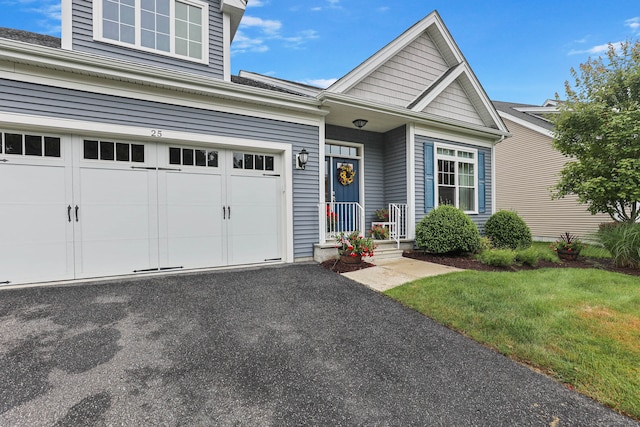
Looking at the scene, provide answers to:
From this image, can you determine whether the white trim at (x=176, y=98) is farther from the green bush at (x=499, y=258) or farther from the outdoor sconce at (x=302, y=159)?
the green bush at (x=499, y=258)

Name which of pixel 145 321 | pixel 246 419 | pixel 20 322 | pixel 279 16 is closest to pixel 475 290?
pixel 246 419

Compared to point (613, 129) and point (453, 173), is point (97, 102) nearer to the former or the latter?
point (453, 173)

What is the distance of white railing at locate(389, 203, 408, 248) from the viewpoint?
655cm

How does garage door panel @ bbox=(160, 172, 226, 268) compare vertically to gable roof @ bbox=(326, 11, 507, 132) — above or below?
below

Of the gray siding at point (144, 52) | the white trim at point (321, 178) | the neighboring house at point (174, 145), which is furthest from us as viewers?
the white trim at point (321, 178)

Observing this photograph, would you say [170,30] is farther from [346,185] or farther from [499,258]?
[499,258]

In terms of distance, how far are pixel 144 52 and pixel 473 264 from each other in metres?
7.16

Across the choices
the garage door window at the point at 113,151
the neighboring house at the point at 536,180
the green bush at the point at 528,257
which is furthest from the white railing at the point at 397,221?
the neighboring house at the point at 536,180

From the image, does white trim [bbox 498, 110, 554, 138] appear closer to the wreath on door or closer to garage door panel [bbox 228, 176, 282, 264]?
the wreath on door

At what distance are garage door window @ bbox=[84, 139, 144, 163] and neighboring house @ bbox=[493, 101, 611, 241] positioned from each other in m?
11.6

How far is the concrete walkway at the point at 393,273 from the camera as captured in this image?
4.28 m

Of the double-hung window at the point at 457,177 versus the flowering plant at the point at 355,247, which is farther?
the double-hung window at the point at 457,177

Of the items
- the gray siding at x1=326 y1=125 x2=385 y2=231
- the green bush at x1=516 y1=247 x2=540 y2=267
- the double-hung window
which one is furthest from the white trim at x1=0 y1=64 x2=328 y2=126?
the green bush at x1=516 y1=247 x2=540 y2=267

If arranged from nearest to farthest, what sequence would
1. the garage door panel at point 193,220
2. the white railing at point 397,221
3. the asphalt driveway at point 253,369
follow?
the asphalt driveway at point 253,369
the garage door panel at point 193,220
the white railing at point 397,221
